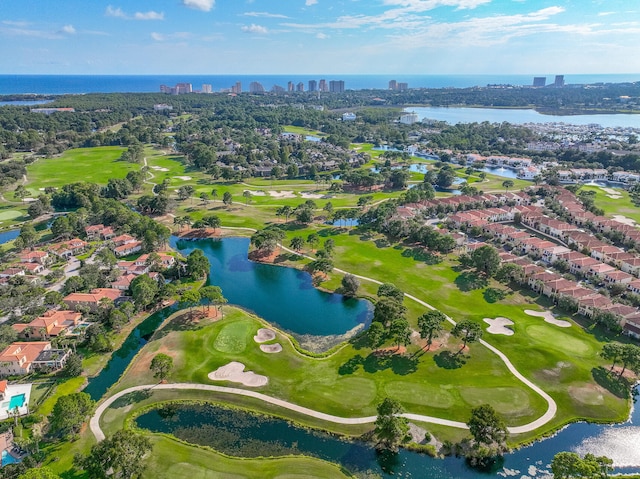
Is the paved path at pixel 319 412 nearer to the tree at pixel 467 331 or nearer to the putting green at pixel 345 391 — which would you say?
the putting green at pixel 345 391

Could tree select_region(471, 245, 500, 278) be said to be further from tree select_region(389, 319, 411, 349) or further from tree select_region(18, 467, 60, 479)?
tree select_region(18, 467, 60, 479)

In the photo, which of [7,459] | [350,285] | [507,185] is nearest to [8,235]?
[7,459]

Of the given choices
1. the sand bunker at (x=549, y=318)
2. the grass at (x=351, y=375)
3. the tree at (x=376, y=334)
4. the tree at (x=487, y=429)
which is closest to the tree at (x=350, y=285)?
the grass at (x=351, y=375)

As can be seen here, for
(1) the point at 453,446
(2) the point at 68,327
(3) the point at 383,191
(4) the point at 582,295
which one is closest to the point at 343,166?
(3) the point at 383,191

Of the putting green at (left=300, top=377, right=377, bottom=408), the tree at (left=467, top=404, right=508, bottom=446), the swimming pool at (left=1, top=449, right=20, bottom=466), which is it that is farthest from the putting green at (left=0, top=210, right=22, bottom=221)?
the tree at (left=467, top=404, right=508, bottom=446)

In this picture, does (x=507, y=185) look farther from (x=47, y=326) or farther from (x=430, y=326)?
(x=47, y=326)

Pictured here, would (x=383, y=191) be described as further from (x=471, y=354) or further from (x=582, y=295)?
(x=471, y=354)
